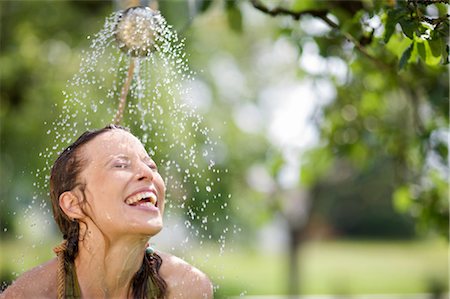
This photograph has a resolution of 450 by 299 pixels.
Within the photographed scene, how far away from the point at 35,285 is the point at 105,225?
0.35 m

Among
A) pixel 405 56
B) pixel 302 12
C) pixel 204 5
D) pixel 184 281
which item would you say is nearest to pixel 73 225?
pixel 184 281

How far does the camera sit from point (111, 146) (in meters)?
2.86

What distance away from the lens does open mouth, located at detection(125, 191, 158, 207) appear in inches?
109

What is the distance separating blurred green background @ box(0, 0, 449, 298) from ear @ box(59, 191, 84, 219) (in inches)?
25.6

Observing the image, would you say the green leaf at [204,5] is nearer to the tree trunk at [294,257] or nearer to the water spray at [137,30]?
the water spray at [137,30]

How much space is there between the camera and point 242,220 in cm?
1379

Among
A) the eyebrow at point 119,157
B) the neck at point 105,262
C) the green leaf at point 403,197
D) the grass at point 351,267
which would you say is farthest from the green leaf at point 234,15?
the grass at point 351,267

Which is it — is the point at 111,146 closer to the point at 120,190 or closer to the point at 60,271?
the point at 120,190

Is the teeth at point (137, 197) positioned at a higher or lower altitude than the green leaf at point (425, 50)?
lower

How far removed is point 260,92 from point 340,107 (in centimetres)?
1195

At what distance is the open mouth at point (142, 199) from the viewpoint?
2758 millimetres

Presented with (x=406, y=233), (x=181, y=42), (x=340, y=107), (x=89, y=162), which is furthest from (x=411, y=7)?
(x=406, y=233)

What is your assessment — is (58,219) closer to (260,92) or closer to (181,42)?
(181,42)

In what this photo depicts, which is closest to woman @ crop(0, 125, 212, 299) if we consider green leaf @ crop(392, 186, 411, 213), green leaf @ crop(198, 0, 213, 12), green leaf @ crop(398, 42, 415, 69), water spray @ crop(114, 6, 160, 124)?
water spray @ crop(114, 6, 160, 124)
